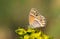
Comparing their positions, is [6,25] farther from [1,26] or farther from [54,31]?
Answer: [54,31]

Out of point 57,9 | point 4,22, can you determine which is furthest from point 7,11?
point 57,9

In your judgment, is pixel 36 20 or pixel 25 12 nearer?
pixel 36 20

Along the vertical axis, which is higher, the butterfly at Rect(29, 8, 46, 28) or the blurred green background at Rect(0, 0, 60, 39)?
the blurred green background at Rect(0, 0, 60, 39)

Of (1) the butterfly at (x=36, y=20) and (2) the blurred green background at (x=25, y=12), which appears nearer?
(1) the butterfly at (x=36, y=20)

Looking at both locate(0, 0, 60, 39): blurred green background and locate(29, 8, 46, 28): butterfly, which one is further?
locate(0, 0, 60, 39): blurred green background

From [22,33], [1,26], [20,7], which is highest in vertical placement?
[20,7]

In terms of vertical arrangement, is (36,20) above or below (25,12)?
below

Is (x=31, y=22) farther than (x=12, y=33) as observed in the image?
No

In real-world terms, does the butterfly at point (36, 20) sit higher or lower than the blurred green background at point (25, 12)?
lower
